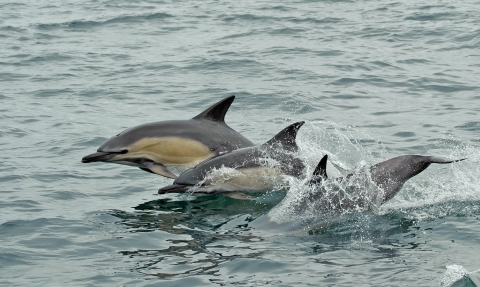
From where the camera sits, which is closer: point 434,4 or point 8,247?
point 8,247

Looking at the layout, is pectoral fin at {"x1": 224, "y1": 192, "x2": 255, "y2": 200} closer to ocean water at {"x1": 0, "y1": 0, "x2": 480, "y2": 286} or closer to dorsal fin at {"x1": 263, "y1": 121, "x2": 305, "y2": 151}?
ocean water at {"x1": 0, "y1": 0, "x2": 480, "y2": 286}

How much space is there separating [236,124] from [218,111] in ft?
11.2

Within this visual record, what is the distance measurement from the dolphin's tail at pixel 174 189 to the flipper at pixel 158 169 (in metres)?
0.58

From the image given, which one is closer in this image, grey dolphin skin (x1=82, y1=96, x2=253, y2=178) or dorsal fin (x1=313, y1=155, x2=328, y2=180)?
dorsal fin (x1=313, y1=155, x2=328, y2=180)

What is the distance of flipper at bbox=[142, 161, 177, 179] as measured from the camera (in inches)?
441

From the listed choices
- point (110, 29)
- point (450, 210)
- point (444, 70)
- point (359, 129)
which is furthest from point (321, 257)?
point (110, 29)

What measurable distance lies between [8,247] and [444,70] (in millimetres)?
12315

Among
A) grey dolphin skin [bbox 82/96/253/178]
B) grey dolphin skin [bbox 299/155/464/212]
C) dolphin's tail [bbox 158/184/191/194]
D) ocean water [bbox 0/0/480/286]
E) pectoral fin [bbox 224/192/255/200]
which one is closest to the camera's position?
ocean water [bbox 0/0/480/286]

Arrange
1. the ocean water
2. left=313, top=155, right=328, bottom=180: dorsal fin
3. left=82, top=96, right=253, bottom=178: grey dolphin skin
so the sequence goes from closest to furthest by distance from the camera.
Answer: the ocean water
left=313, top=155, right=328, bottom=180: dorsal fin
left=82, top=96, right=253, bottom=178: grey dolphin skin

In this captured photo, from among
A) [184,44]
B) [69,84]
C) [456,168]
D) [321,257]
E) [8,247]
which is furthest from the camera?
[184,44]

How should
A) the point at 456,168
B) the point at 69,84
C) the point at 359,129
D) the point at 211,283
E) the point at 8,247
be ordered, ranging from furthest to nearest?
1. the point at 69,84
2. the point at 359,129
3. the point at 456,168
4. the point at 8,247
5. the point at 211,283

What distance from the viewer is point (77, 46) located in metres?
23.0

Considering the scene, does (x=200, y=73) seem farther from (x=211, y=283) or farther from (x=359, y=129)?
(x=211, y=283)

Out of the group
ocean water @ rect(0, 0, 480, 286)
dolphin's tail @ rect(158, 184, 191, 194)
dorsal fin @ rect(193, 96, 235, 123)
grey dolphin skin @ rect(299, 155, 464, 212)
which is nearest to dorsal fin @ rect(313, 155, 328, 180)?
grey dolphin skin @ rect(299, 155, 464, 212)
